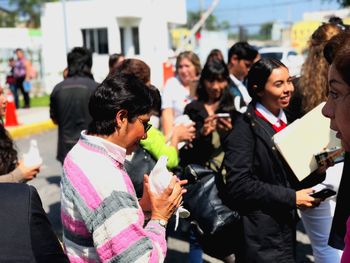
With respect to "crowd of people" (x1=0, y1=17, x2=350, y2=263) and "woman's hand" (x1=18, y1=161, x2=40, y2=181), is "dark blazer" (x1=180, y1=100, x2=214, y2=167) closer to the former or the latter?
"crowd of people" (x1=0, y1=17, x2=350, y2=263)

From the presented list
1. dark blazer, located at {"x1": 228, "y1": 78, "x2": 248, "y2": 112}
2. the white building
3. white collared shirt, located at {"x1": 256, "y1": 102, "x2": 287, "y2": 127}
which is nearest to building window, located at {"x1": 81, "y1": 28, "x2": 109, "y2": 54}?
the white building

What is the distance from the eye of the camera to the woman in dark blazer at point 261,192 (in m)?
2.40

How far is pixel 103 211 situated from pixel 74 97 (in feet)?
10.3

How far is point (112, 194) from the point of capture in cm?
163

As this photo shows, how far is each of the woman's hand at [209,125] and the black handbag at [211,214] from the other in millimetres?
785

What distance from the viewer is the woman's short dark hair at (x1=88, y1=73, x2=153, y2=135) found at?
1.82m

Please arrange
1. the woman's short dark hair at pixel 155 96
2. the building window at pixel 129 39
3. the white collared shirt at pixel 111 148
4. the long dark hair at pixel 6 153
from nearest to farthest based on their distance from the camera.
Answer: the white collared shirt at pixel 111 148 < the woman's short dark hair at pixel 155 96 < the long dark hair at pixel 6 153 < the building window at pixel 129 39

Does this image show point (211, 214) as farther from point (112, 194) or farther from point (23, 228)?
point (23, 228)

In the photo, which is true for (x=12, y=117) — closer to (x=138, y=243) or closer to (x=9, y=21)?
(x=138, y=243)

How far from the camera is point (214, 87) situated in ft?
12.6

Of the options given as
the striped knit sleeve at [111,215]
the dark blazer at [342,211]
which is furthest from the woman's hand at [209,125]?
the striped knit sleeve at [111,215]

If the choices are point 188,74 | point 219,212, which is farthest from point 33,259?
point 188,74

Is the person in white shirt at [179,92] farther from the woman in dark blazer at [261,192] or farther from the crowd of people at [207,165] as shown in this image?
the woman in dark blazer at [261,192]

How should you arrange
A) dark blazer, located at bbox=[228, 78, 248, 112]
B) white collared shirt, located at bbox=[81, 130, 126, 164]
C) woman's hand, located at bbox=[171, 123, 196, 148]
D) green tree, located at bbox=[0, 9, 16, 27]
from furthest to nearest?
green tree, located at bbox=[0, 9, 16, 27]
dark blazer, located at bbox=[228, 78, 248, 112]
woman's hand, located at bbox=[171, 123, 196, 148]
white collared shirt, located at bbox=[81, 130, 126, 164]
